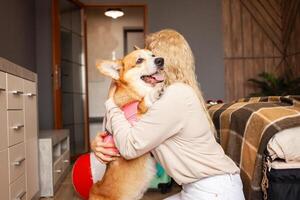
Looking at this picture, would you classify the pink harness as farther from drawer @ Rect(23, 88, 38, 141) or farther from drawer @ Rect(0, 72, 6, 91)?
drawer @ Rect(23, 88, 38, 141)

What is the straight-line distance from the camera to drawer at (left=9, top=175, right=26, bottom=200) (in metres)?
1.87

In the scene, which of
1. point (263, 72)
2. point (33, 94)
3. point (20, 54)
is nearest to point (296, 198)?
point (33, 94)

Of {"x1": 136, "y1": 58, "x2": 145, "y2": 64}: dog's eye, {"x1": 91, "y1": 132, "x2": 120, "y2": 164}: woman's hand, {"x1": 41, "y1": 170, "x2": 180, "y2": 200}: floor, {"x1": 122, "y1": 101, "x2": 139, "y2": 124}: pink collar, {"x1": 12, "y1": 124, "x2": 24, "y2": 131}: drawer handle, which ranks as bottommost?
{"x1": 41, "y1": 170, "x2": 180, "y2": 200}: floor

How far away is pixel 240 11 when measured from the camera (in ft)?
18.0

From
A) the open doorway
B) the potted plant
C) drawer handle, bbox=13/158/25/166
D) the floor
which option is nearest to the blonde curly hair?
drawer handle, bbox=13/158/25/166

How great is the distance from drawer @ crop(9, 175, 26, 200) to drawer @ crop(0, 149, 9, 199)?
84 mm

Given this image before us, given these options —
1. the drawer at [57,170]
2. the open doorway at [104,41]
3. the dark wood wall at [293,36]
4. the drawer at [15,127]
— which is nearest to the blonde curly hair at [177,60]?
the drawer at [15,127]

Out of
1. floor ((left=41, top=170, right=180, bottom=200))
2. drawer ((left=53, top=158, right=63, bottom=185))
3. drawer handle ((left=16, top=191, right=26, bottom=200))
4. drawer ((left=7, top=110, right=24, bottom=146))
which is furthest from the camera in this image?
drawer ((left=53, top=158, right=63, bottom=185))

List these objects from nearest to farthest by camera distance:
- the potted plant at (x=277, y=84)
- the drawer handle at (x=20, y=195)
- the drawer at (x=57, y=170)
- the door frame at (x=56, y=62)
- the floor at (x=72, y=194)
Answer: the drawer handle at (x=20, y=195), the floor at (x=72, y=194), the drawer at (x=57, y=170), the door frame at (x=56, y=62), the potted plant at (x=277, y=84)

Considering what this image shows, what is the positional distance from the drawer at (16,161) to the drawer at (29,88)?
0.38 m

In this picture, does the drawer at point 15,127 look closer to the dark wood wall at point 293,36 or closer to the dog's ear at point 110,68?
the dog's ear at point 110,68

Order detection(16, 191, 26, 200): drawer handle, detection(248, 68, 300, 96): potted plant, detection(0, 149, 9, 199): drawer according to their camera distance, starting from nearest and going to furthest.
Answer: detection(0, 149, 9, 199): drawer → detection(16, 191, 26, 200): drawer handle → detection(248, 68, 300, 96): potted plant

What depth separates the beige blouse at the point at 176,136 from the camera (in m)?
1.17

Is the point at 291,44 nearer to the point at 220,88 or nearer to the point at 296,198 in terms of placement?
the point at 220,88
